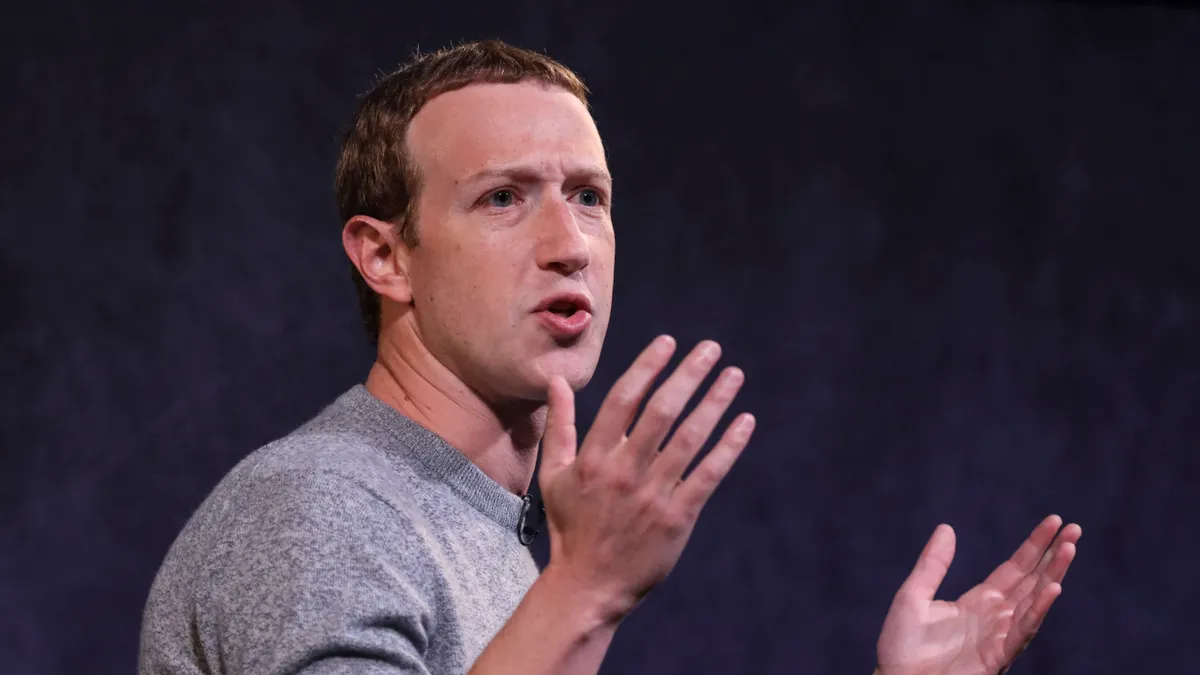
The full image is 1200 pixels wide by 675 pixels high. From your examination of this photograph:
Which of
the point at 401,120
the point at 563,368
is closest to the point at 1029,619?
the point at 563,368

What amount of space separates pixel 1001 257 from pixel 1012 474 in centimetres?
46

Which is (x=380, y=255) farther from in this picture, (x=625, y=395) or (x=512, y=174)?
(x=625, y=395)

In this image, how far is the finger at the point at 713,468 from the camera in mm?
983

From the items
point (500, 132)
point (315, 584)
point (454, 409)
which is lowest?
point (315, 584)

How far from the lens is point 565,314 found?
142 centimetres

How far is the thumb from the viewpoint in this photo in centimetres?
105

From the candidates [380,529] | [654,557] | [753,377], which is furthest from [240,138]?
[654,557]

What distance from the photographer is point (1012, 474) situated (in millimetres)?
2770

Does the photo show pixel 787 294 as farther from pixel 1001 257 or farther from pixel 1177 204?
pixel 1177 204

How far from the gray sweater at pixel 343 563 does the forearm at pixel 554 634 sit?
0.28 feet

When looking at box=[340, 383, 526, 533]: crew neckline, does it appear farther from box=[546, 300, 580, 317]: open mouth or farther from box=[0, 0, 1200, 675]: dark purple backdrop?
box=[0, 0, 1200, 675]: dark purple backdrop

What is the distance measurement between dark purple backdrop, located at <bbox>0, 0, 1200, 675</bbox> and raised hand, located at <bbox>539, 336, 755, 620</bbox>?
5.12 feet

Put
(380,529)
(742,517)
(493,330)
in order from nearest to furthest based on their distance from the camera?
(380,529) → (493,330) → (742,517)

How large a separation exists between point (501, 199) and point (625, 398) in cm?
51
